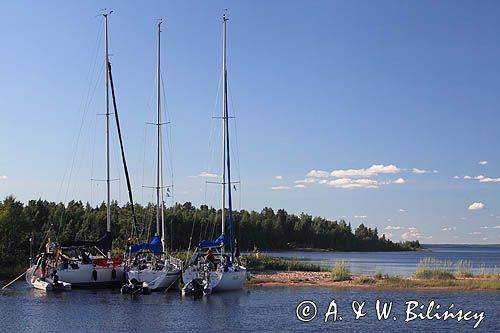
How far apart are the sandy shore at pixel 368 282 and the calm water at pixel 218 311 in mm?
2272

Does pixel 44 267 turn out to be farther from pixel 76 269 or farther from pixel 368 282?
pixel 368 282

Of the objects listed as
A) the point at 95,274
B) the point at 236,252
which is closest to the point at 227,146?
the point at 236,252

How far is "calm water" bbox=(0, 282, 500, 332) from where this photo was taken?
32.2 meters

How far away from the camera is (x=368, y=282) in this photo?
4972 cm

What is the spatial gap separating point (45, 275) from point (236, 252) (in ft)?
44.6

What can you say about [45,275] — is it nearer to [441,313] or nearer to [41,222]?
[441,313]

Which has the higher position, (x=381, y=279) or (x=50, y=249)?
(x=50, y=249)

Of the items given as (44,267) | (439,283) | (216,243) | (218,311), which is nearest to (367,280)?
(439,283)

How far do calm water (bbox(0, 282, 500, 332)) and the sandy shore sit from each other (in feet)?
7.45

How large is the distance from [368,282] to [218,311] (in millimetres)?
16057

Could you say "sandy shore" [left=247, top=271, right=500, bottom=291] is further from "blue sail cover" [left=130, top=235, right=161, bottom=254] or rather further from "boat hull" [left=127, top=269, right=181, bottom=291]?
"blue sail cover" [left=130, top=235, right=161, bottom=254]

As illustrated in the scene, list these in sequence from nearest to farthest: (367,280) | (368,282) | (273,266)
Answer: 1. (368,282)
2. (367,280)
3. (273,266)

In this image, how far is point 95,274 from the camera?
5053 centimetres

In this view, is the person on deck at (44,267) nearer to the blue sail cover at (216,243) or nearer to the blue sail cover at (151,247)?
the blue sail cover at (151,247)
